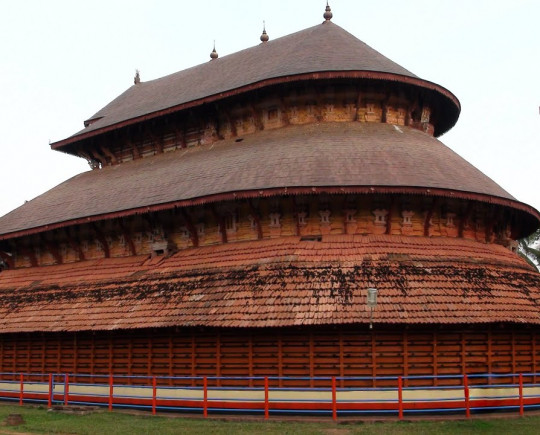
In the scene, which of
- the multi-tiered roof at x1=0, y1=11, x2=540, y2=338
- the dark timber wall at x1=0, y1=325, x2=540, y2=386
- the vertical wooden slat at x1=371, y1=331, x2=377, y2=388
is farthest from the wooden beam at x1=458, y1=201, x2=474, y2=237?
the vertical wooden slat at x1=371, y1=331, x2=377, y2=388

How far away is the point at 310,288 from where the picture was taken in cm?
1567

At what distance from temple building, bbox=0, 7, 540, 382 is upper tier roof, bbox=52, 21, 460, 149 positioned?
0.42ft

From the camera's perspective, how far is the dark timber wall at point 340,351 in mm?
15445

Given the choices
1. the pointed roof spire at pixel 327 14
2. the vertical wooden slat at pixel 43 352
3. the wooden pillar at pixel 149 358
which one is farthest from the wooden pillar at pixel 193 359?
the pointed roof spire at pixel 327 14

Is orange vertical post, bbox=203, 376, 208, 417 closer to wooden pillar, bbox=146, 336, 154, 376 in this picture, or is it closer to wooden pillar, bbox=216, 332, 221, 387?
wooden pillar, bbox=216, 332, 221, 387

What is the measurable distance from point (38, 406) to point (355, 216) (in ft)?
34.0

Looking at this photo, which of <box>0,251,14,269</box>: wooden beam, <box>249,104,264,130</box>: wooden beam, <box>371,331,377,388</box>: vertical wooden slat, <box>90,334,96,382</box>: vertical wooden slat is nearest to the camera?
<box>371,331,377,388</box>: vertical wooden slat

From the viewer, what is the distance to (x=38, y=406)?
18.2 meters

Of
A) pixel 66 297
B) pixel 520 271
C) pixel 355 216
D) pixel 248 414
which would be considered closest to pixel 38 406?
pixel 66 297

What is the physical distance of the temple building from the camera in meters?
15.5

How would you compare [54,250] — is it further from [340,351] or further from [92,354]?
[340,351]

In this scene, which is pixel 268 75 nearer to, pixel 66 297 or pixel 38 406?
pixel 66 297

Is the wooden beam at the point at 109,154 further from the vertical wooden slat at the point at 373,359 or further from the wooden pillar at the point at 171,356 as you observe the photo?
the vertical wooden slat at the point at 373,359

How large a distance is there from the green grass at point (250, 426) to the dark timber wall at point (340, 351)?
5.61 feet
